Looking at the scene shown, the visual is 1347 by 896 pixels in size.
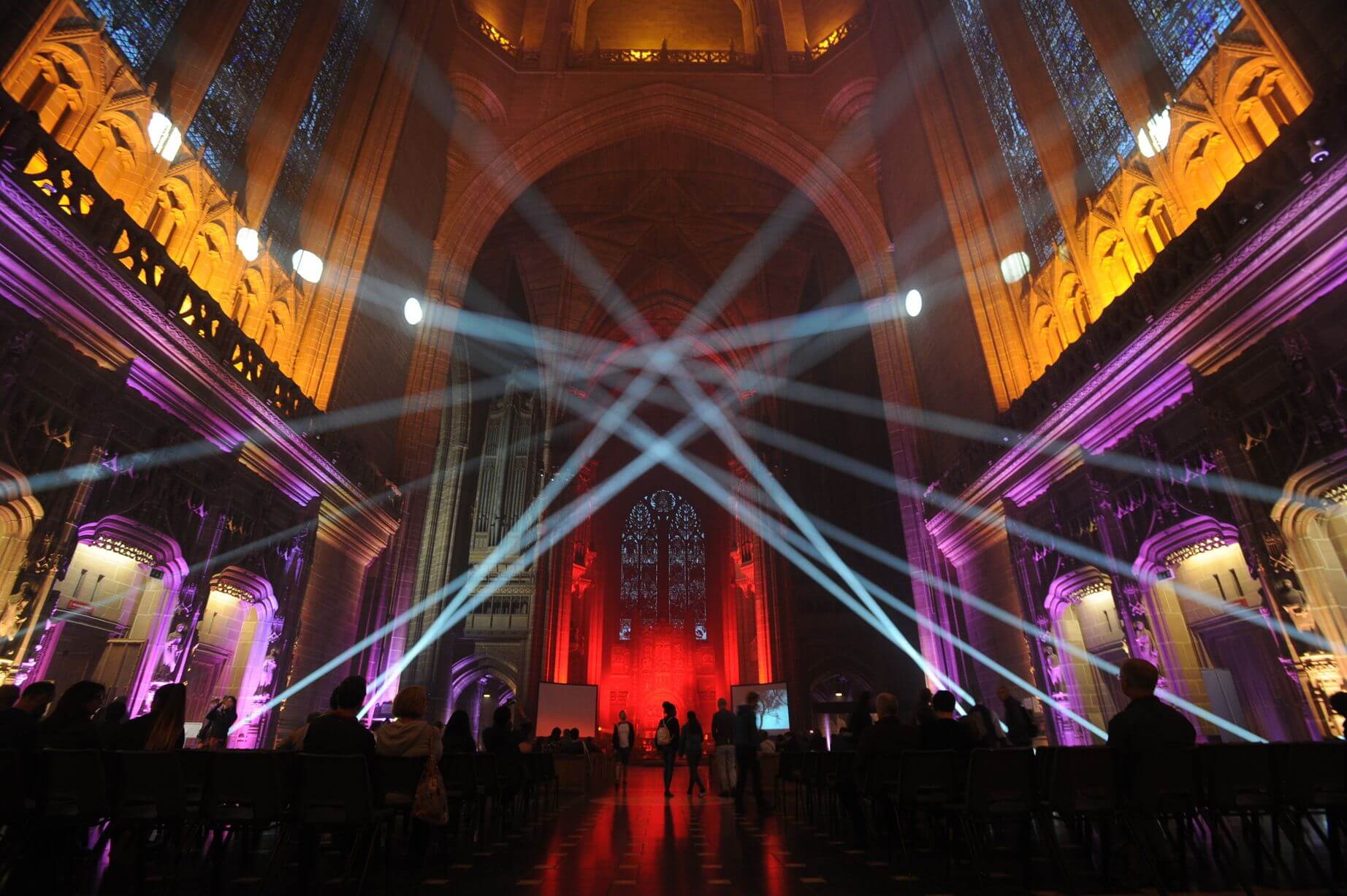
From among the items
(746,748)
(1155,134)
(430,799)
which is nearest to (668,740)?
(746,748)

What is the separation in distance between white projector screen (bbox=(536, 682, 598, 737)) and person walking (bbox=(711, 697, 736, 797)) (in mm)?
5737

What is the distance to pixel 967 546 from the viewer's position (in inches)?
392

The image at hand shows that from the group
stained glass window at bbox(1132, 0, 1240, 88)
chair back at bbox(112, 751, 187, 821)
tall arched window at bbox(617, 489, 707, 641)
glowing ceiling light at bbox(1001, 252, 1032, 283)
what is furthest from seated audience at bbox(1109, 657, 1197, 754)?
tall arched window at bbox(617, 489, 707, 641)

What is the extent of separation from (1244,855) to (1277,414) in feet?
9.77

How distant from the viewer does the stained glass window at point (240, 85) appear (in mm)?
7535

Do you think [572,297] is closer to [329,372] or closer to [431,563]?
[431,563]

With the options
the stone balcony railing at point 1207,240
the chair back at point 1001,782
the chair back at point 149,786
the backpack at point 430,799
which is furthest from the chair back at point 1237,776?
the chair back at point 149,786

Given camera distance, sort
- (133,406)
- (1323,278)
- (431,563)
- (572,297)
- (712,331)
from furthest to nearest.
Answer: (712,331), (572,297), (431,563), (133,406), (1323,278)

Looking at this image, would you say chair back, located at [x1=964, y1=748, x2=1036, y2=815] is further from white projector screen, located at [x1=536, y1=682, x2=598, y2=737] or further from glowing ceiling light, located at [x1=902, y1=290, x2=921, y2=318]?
white projector screen, located at [x1=536, y1=682, x2=598, y2=737]

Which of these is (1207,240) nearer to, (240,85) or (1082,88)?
(1082,88)

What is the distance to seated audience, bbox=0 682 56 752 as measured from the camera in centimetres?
278

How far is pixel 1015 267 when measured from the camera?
30.8 feet

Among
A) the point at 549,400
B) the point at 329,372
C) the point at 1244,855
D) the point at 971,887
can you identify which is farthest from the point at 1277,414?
the point at 549,400

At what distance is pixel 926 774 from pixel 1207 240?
465cm
